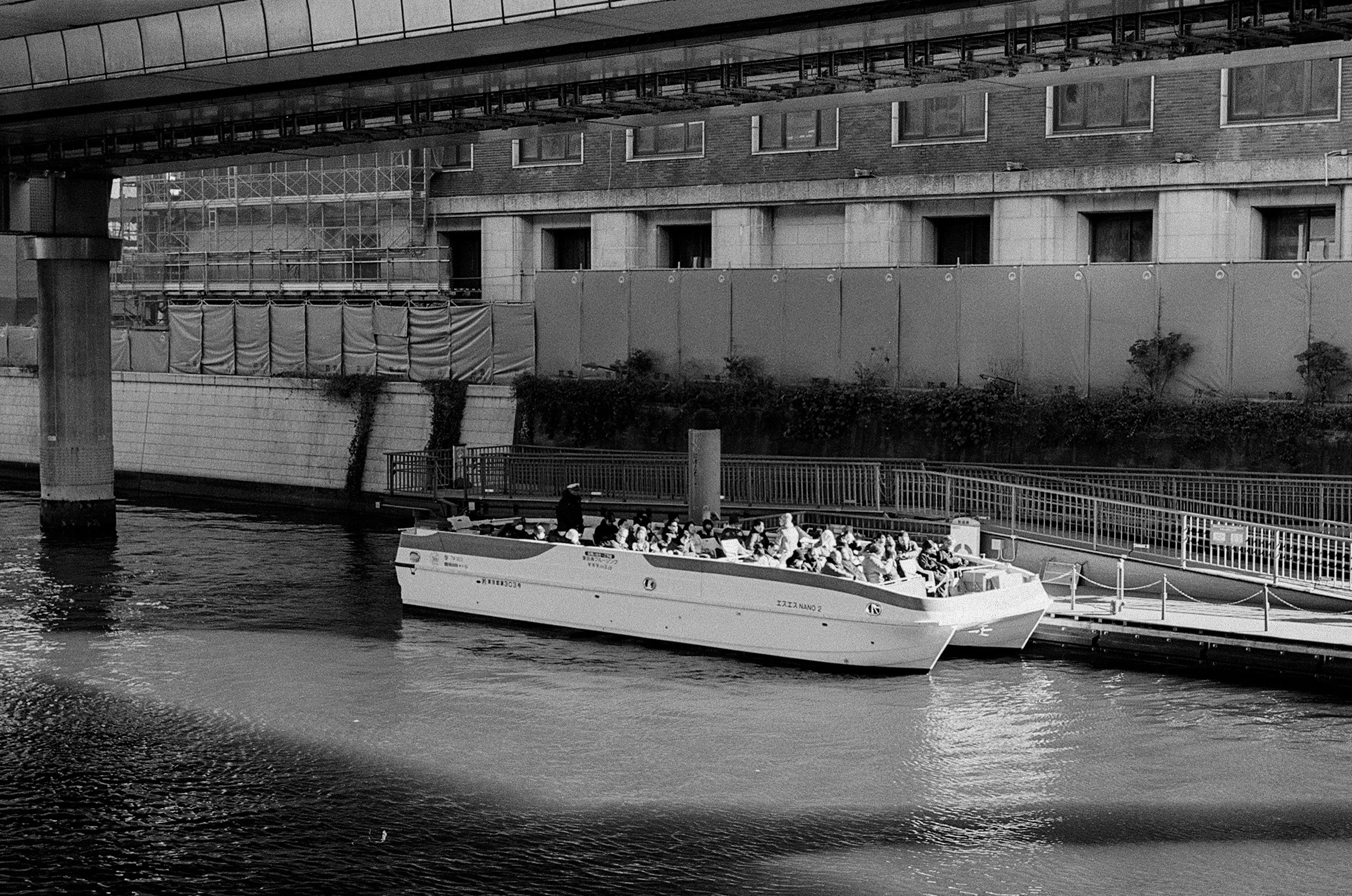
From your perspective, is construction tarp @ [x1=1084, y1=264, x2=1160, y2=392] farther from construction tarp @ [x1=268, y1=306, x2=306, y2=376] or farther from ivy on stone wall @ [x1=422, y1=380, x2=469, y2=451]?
construction tarp @ [x1=268, y1=306, x2=306, y2=376]

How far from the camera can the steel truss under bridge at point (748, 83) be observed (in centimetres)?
2262

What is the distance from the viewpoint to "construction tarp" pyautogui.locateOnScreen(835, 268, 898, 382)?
3981 cm

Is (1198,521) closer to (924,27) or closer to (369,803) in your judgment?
(924,27)

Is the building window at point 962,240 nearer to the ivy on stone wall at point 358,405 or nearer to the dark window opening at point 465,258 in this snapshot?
the ivy on stone wall at point 358,405

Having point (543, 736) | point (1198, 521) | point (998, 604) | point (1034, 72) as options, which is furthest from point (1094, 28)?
point (543, 736)

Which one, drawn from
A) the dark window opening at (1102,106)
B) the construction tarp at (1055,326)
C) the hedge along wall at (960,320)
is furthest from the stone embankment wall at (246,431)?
the dark window opening at (1102,106)

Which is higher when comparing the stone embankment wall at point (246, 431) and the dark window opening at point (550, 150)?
the dark window opening at point (550, 150)

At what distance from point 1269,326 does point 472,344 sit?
70.1 ft

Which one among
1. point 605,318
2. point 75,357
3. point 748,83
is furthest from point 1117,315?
point 75,357

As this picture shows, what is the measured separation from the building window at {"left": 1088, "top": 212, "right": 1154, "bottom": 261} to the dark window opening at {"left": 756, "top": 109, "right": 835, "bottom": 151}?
7.54 meters

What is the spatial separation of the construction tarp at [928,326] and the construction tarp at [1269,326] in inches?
252

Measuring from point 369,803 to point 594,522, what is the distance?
13.6 meters

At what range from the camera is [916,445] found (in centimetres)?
3866

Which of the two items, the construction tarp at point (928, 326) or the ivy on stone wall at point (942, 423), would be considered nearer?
the ivy on stone wall at point (942, 423)
